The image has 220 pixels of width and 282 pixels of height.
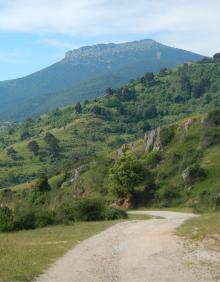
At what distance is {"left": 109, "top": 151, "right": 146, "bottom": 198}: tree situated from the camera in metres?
75.9

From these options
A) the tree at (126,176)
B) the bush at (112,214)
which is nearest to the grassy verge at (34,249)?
the bush at (112,214)

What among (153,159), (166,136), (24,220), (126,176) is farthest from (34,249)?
(166,136)

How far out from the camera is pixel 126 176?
2987 inches

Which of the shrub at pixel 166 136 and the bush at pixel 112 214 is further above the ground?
the shrub at pixel 166 136

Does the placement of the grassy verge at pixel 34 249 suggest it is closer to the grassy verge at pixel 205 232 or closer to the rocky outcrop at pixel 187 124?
the grassy verge at pixel 205 232

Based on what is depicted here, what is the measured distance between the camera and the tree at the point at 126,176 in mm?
75875

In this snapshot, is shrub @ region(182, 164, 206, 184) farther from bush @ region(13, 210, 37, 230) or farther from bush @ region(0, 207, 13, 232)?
bush @ region(0, 207, 13, 232)

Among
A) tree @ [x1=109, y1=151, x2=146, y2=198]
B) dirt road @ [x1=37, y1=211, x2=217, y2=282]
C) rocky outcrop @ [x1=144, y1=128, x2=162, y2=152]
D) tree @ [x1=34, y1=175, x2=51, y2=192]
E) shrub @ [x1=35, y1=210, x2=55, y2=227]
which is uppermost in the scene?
dirt road @ [x1=37, y1=211, x2=217, y2=282]

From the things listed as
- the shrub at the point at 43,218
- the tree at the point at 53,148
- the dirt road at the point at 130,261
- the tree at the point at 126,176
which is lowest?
the tree at the point at 53,148

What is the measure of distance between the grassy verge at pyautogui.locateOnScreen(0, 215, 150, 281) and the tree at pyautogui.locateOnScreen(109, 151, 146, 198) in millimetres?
31072

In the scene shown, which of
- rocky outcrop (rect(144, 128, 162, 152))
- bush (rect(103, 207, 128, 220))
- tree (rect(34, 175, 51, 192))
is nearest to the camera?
bush (rect(103, 207, 128, 220))

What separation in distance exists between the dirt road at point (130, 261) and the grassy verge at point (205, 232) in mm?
1048

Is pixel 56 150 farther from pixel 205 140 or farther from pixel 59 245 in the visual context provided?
pixel 59 245

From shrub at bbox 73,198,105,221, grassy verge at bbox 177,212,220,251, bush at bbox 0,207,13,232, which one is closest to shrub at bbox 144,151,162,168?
shrub at bbox 73,198,105,221
